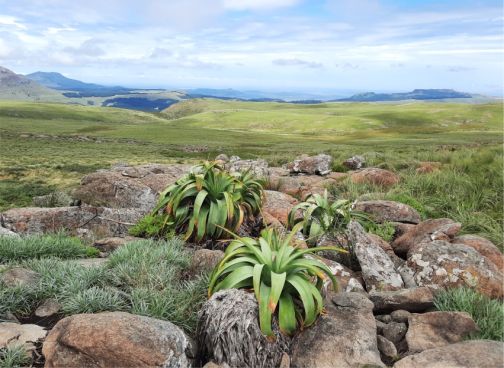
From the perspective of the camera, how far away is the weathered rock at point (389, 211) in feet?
30.2

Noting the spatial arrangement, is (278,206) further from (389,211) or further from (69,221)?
(69,221)

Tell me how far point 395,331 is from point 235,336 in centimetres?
193

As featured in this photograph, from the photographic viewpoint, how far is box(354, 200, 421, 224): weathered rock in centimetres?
920

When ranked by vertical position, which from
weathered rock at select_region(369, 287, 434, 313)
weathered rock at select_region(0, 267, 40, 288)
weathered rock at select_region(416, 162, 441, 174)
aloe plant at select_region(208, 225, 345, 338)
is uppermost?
aloe plant at select_region(208, 225, 345, 338)

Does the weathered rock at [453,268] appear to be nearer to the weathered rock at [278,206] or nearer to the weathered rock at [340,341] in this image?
the weathered rock at [340,341]

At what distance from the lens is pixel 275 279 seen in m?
4.50

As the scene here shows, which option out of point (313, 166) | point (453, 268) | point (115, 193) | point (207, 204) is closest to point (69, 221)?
point (115, 193)

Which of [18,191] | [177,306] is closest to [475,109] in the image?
[18,191]

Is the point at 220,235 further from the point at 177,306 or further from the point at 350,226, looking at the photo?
the point at 177,306

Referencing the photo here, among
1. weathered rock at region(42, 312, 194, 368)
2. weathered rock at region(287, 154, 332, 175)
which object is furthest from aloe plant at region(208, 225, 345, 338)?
weathered rock at region(287, 154, 332, 175)

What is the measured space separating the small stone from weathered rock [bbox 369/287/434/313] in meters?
0.32

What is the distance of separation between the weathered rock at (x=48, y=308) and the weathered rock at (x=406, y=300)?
151 inches

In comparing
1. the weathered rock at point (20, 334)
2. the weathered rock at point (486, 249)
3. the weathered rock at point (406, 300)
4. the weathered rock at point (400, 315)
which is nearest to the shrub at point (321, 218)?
the weathered rock at point (486, 249)

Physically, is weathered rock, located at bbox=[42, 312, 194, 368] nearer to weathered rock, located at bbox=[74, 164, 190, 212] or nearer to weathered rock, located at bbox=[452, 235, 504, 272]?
weathered rock, located at bbox=[452, 235, 504, 272]
